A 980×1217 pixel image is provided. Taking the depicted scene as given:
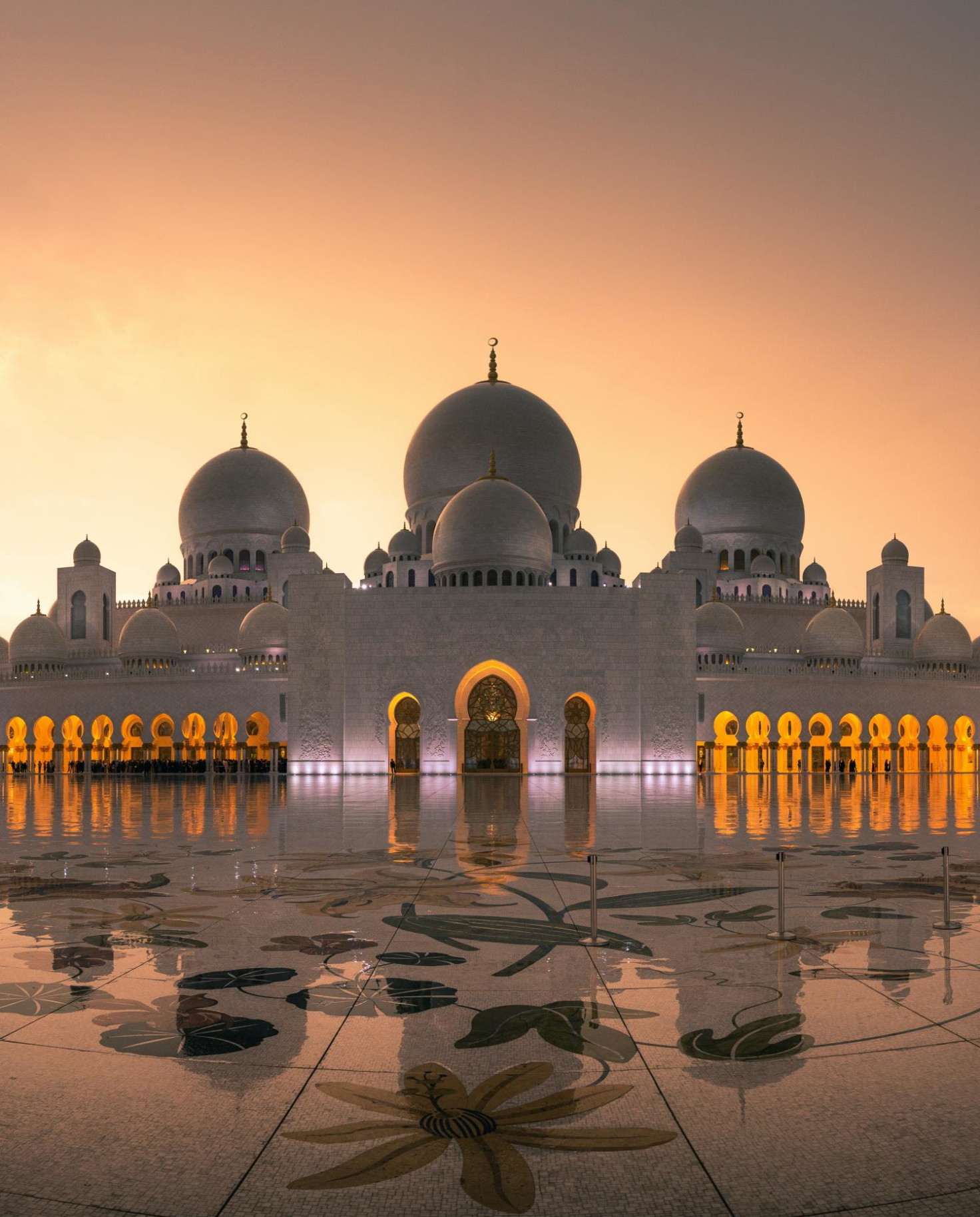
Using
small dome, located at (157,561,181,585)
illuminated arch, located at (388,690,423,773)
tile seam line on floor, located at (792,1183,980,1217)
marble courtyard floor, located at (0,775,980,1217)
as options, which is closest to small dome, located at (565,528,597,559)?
illuminated arch, located at (388,690,423,773)

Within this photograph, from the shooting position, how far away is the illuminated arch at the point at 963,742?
1418 inches

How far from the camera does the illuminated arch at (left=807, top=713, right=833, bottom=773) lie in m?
35.3

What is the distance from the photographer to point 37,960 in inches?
208

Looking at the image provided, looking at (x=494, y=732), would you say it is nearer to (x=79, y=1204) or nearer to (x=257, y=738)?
(x=257, y=738)

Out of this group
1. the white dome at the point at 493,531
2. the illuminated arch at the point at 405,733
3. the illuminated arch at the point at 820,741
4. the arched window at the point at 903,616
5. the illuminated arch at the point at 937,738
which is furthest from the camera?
the arched window at the point at 903,616

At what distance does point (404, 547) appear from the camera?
127ft

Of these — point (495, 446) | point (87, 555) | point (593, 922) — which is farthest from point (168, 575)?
point (593, 922)

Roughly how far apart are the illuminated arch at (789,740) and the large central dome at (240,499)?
22649mm

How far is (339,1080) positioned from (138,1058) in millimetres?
772

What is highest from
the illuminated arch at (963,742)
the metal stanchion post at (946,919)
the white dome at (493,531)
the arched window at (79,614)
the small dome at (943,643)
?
the white dome at (493,531)

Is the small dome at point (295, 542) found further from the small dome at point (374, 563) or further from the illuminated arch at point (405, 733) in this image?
the illuminated arch at point (405, 733)

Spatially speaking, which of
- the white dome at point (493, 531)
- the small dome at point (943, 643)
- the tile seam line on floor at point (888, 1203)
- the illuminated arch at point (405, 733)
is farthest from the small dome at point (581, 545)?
the tile seam line on floor at point (888, 1203)

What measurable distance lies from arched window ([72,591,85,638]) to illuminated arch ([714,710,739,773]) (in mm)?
25394

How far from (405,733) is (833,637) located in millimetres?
16838
